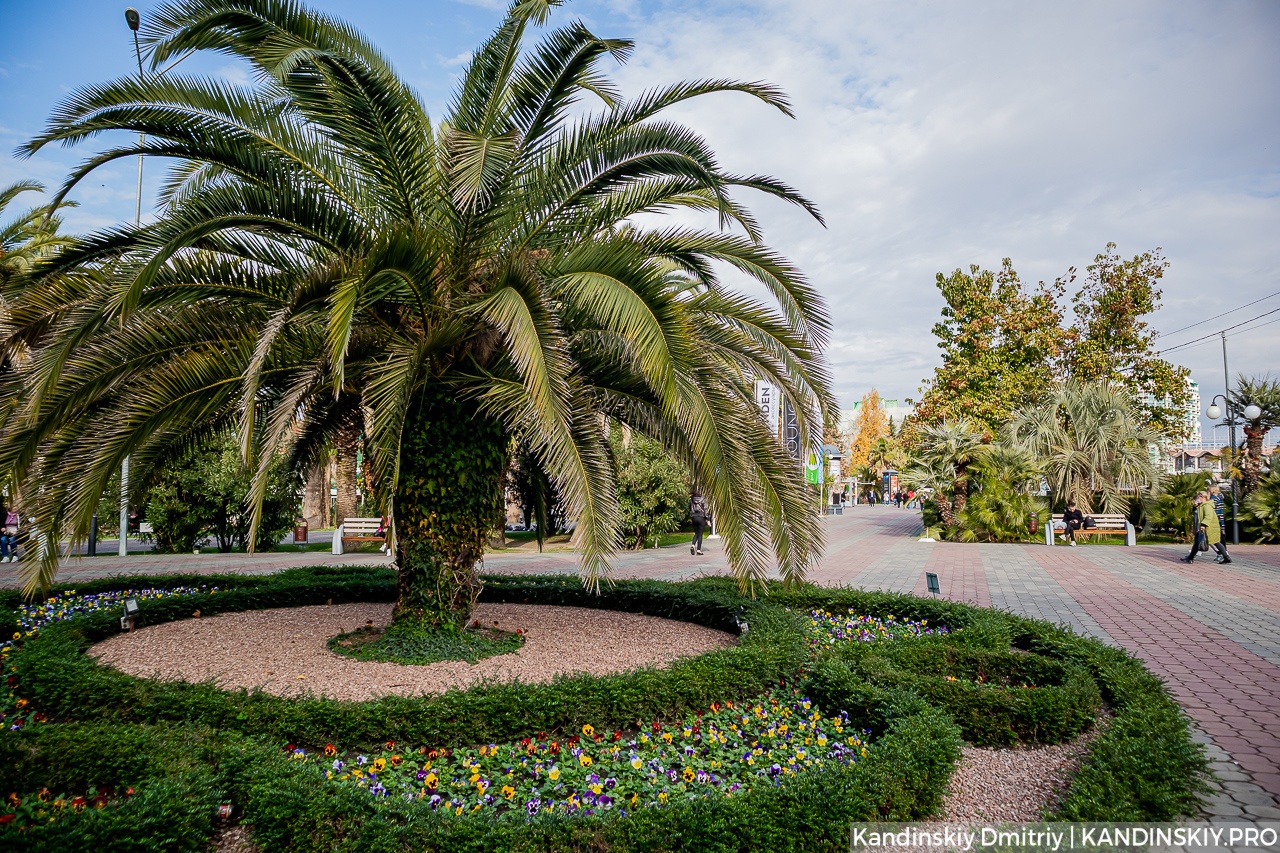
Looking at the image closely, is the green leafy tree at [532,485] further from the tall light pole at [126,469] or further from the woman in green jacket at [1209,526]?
the woman in green jacket at [1209,526]

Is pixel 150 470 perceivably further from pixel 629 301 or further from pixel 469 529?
pixel 629 301

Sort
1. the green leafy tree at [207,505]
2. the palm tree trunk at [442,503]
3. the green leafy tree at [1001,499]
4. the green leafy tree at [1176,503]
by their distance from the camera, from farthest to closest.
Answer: the green leafy tree at [1001,499] < the green leafy tree at [1176,503] < the green leafy tree at [207,505] < the palm tree trunk at [442,503]

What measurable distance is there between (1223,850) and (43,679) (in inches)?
271

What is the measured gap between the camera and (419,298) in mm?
5770

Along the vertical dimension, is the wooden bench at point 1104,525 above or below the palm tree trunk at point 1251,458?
below

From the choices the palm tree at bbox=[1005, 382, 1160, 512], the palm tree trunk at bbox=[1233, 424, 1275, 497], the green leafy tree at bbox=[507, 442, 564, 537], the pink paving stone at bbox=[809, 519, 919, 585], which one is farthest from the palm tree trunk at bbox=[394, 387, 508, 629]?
the palm tree trunk at bbox=[1233, 424, 1275, 497]

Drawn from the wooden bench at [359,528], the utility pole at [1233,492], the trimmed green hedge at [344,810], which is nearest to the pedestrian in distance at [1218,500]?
the utility pole at [1233,492]

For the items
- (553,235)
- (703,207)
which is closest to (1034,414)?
(703,207)

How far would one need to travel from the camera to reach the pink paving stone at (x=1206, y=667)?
4746 millimetres

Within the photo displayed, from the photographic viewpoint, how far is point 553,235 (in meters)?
6.53

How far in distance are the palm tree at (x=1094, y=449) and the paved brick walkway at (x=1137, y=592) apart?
3.80 m

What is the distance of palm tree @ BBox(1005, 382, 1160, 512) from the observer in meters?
23.1

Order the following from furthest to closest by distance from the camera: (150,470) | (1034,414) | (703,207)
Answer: (1034,414) < (703,207) < (150,470)

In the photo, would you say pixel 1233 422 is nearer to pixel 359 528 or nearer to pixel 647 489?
pixel 647 489
